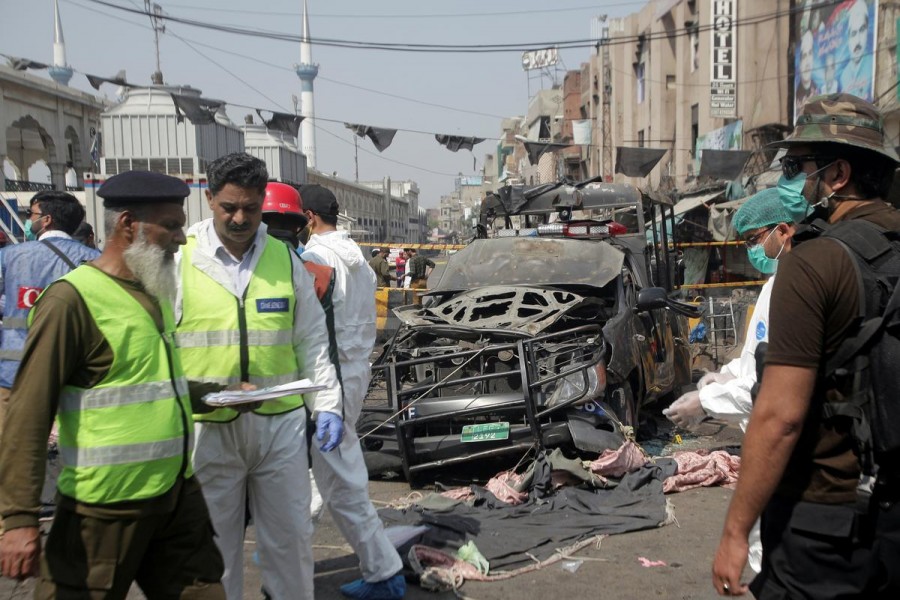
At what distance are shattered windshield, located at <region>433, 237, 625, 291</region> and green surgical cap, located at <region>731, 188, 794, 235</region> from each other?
11.0 feet

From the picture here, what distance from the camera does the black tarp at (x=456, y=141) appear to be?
63.1ft

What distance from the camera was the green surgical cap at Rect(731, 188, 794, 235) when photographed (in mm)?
3814

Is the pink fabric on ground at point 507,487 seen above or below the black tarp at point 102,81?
below

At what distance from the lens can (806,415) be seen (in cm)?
217

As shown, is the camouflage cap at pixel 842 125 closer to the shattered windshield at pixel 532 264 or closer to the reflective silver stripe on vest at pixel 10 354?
the reflective silver stripe on vest at pixel 10 354

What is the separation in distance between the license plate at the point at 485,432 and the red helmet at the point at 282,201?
8.12 feet

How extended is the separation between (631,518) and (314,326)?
2982mm

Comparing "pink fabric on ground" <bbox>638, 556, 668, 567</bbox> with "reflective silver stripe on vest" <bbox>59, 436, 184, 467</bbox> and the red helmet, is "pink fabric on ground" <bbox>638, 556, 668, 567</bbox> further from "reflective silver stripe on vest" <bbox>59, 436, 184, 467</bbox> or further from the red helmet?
"reflective silver stripe on vest" <bbox>59, 436, 184, 467</bbox>

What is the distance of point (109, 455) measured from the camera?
A: 2.55 meters

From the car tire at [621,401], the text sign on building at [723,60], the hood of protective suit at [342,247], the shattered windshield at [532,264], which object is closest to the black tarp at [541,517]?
the car tire at [621,401]

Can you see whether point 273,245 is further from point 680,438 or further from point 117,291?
point 680,438

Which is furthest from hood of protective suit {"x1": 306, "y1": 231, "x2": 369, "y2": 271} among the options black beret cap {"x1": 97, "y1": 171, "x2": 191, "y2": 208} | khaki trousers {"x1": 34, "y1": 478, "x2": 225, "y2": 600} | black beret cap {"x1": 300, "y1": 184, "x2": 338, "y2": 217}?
khaki trousers {"x1": 34, "y1": 478, "x2": 225, "y2": 600}

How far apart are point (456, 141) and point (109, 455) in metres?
17.6

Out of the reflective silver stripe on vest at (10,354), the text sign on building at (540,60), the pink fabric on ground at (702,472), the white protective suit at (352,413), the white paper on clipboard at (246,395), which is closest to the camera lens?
the white paper on clipboard at (246,395)
